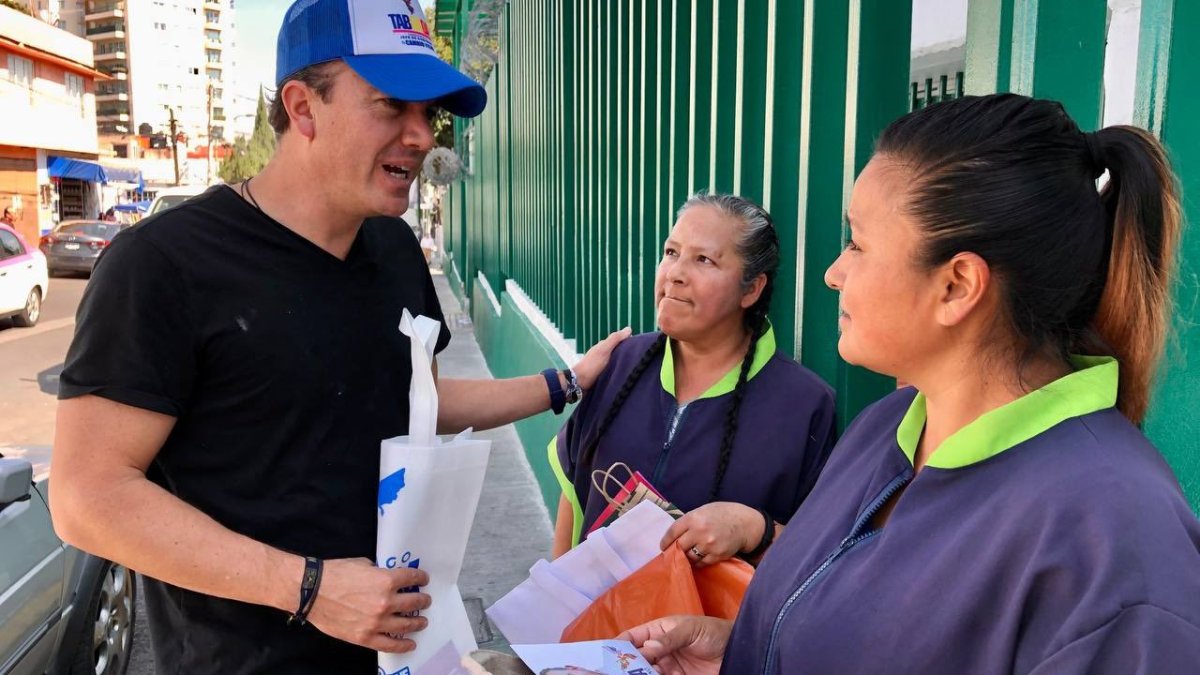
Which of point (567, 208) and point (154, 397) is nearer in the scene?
point (154, 397)

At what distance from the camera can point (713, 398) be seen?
2295mm

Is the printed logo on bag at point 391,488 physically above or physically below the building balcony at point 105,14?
below

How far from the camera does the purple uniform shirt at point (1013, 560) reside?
3.00ft

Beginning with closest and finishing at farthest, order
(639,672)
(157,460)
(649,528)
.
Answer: (639,672) < (157,460) < (649,528)

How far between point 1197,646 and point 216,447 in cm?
163

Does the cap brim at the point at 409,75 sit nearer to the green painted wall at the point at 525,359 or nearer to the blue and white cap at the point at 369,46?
the blue and white cap at the point at 369,46

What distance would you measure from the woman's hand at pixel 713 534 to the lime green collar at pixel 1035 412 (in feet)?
2.54

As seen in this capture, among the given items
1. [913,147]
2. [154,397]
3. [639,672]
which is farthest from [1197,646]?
[154,397]

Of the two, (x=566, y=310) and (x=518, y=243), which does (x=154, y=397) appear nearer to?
(x=566, y=310)

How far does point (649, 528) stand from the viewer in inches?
77.0

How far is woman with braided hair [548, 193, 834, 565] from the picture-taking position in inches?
86.4

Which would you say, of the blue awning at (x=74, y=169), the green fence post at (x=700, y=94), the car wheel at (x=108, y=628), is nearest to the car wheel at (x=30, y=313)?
the car wheel at (x=108, y=628)

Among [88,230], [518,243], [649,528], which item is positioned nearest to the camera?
[649,528]

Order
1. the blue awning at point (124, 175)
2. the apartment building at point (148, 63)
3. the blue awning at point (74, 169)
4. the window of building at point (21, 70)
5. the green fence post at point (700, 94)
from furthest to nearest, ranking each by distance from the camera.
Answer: the apartment building at point (148, 63) → the blue awning at point (124, 175) → the blue awning at point (74, 169) → the window of building at point (21, 70) → the green fence post at point (700, 94)
